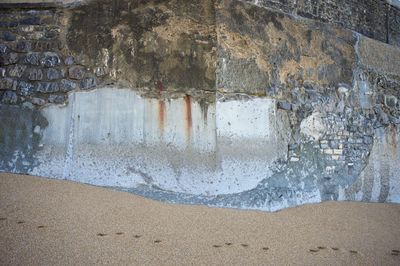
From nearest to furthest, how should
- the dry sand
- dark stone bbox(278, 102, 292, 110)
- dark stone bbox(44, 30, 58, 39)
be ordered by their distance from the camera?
1. the dry sand
2. dark stone bbox(44, 30, 58, 39)
3. dark stone bbox(278, 102, 292, 110)

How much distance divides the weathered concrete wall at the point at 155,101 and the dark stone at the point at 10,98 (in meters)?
0.01

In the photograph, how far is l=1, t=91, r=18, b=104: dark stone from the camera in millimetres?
4137

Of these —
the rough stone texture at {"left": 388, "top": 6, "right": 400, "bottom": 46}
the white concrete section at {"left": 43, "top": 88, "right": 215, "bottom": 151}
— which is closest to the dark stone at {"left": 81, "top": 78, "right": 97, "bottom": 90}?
the white concrete section at {"left": 43, "top": 88, "right": 215, "bottom": 151}

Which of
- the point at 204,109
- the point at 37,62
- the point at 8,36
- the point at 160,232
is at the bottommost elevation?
the point at 160,232

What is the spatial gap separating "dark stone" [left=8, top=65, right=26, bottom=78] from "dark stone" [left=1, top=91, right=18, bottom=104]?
0.20 metres

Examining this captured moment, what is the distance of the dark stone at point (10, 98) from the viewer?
13.6ft

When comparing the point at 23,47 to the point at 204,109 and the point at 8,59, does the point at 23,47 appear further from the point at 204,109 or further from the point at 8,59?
the point at 204,109

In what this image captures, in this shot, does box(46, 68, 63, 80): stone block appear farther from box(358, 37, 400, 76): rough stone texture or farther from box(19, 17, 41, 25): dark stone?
box(358, 37, 400, 76): rough stone texture

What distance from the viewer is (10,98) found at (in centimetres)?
414

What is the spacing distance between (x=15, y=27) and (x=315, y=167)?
149 inches

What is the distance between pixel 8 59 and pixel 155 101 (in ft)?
5.50

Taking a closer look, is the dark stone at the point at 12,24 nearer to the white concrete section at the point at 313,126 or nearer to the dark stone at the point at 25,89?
the dark stone at the point at 25,89

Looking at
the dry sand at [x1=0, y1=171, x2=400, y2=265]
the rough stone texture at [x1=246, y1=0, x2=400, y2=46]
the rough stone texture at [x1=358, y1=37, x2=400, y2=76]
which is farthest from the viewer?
the rough stone texture at [x1=358, y1=37, x2=400, y2=76]

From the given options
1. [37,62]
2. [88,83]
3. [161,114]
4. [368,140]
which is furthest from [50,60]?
[368,140]
